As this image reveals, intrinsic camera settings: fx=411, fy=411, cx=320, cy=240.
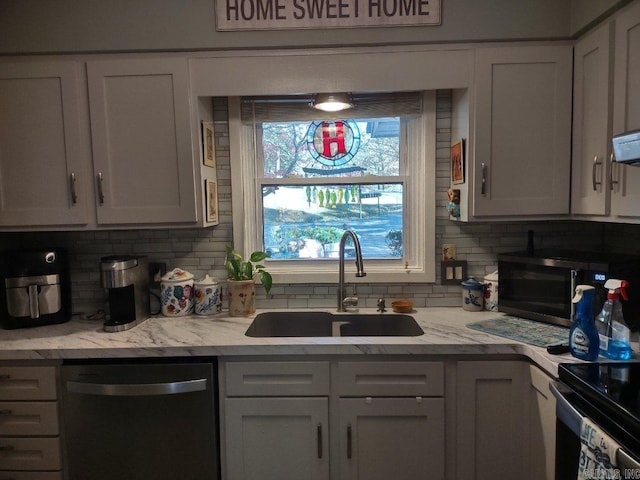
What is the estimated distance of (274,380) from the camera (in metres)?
1.68

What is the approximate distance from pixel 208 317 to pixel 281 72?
1.23m

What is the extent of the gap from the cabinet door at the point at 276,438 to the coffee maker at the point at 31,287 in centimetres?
100

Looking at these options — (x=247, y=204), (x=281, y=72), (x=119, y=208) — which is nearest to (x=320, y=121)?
(x=281, y=72)

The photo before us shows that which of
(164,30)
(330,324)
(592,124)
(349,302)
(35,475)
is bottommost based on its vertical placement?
(35,475)

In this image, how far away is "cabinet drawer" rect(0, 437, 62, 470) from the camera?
1.69m

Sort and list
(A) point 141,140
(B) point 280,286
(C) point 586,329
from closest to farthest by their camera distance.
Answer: (C) point 586,329, (A) point 141,140, (B) point 280,286

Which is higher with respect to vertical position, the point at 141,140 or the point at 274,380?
the point at 141,140

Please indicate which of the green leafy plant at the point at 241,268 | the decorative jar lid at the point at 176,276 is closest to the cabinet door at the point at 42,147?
the decorative jar lid at the point at 176,276

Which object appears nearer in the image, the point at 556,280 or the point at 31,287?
the point at 556,280

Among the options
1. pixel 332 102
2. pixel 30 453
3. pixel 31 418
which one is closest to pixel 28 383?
pixel 31 418

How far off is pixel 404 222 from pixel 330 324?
2.24 feet

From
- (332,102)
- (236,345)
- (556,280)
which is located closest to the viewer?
(236,345)

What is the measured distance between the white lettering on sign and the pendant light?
0.30 metres

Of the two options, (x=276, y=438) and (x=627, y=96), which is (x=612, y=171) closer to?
(x=627, y=96)
